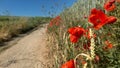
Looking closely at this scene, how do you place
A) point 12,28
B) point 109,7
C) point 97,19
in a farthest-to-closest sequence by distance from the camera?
point 12,28, point 109,7, point 97,19

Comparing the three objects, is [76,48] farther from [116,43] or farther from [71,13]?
[71,13]

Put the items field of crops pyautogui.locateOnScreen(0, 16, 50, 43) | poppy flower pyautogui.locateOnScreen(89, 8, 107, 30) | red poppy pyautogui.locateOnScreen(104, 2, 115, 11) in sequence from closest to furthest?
poppy flower pyautogui.locateOnScreen(89, 8, 107, 30) → red poppy pyautogui.locateOnScreen(104, 2, 115, 11) → field of crops pyautogui.locateOnScreen(0, 16, 50, 43)

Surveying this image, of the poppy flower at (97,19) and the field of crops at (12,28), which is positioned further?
the field of crops at (12,28)

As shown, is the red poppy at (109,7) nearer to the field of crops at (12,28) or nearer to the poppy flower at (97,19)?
the poppy flower at (97,19)

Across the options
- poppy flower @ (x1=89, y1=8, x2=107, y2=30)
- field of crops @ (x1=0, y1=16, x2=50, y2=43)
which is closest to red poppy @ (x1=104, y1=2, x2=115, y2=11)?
poppy flower @ (x1=89, y1=8, x2=107, y2=30)

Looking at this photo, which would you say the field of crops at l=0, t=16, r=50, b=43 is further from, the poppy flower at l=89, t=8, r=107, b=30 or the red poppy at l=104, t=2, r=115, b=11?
the poppy flower at l=89, t=8, r=107, b=30

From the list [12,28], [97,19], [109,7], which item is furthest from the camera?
[12,28]

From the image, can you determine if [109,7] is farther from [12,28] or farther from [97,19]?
[12,28]

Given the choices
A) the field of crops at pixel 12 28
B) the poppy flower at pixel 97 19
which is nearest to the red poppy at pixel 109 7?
the poppy flower at pixel 97 19

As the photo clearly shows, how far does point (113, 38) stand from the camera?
138 inches

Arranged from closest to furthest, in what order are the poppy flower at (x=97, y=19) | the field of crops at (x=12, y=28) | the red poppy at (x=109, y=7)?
1. the poppy flower at (x=97, y=19)
2. the red poppy at (x=109, y=7)
3. the field of crops at (x=12, y=28)

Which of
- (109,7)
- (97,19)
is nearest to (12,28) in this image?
(109,7)

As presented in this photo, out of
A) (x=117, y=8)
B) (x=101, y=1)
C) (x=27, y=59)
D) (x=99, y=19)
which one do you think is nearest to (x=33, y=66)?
(x=27, y=59)

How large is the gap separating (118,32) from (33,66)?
431 cm
